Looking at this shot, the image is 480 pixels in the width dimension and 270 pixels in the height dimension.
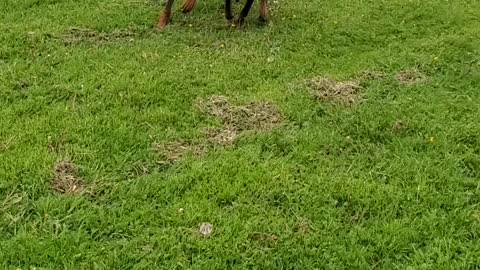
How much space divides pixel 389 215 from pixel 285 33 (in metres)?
4.05

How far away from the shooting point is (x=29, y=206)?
4027 millimetres

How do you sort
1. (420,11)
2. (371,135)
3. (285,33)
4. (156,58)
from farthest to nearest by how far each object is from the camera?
(420,11) → (285,33) → (156,58) → (371,135)

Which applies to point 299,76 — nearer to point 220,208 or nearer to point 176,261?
point 220,208

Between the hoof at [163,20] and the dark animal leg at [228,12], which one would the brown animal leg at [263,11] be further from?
the hoof at [163,20]

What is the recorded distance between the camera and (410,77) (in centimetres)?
652

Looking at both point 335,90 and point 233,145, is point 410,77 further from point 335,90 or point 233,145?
point 233,145

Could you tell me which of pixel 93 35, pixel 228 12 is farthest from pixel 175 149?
pixel 228 12

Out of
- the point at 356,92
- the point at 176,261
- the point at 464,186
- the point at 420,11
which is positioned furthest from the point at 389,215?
the point at 420,11

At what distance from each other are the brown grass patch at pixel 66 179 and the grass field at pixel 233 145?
1cm

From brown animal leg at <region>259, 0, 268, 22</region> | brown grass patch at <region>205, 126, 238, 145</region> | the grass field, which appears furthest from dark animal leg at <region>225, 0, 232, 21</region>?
brown grass patch at <region>205, 126, 238, 145</region>

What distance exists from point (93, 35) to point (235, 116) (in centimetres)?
258

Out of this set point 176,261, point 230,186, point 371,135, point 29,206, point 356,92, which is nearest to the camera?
point 176,261

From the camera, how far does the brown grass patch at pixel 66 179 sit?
13.9 feet

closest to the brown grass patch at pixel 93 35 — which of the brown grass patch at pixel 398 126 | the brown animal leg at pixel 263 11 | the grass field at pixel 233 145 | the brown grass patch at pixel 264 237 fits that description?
the grass field at pixel 233 145
